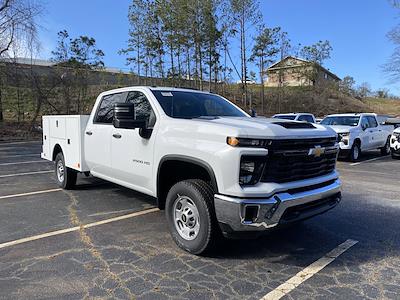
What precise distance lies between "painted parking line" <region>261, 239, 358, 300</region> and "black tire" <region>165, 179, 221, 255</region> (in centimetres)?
88

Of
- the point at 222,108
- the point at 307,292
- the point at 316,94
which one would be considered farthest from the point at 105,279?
the point at 316,94

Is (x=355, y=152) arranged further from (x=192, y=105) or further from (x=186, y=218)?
(x=186, y=218)

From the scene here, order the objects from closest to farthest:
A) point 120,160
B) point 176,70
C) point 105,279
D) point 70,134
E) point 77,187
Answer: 1. point 105,279
2. point 120,160
3. point 70,134
4. point 77,187
5. point 176,70

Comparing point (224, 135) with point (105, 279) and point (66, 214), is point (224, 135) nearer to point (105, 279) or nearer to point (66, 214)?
point (105, 279)

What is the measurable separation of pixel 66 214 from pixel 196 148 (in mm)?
2899

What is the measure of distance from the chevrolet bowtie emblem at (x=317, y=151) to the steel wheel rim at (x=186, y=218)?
4.69 ft

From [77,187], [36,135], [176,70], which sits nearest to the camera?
[77,187]

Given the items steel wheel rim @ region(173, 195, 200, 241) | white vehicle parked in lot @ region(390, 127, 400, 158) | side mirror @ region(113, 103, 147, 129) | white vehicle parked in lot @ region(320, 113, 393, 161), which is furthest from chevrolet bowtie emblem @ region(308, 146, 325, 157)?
white vehicle parked in lot @ region(390, 127, 400, 158)

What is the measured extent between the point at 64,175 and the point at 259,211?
16.9 feet

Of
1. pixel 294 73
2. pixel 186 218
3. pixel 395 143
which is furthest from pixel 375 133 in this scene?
pixel 294 73

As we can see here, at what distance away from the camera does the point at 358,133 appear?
1327 centimetres

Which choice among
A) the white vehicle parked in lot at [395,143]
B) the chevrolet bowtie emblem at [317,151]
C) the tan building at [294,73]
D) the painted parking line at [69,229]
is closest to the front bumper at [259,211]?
the chevrolet bowtie emblem at [317,151]

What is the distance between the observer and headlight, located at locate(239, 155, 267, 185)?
12.0ft

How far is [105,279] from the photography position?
142 inches
